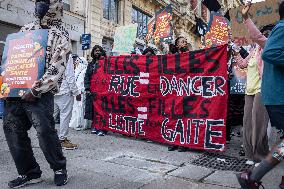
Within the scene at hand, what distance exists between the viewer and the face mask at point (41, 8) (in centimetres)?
338

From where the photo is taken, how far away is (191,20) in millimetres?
30453

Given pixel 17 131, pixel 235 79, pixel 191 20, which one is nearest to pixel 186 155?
pixel 17 131

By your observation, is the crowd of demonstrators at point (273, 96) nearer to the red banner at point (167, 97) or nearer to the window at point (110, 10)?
the red banner at point (167, 97)

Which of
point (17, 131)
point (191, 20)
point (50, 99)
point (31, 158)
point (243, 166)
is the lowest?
point (243, 166)

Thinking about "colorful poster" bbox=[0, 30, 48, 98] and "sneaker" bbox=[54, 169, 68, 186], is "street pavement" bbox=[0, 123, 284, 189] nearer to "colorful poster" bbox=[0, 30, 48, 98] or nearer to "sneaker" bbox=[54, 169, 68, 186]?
"sneaker" bbox=[54, 169, 68, 186]

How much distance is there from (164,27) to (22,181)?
9502 mm

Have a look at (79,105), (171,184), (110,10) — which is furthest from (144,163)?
(110,10)

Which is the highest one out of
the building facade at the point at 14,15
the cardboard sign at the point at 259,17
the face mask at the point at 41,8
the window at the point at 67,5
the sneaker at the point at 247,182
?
the window at the point at 67,5

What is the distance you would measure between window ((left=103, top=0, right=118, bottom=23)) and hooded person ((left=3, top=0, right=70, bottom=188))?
50.3 feet

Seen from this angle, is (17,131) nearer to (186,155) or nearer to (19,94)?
(19,94)

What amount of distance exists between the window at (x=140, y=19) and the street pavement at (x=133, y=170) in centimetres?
1618

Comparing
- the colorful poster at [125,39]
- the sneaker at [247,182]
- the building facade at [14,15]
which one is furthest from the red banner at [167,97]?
the building facade at [14,15]

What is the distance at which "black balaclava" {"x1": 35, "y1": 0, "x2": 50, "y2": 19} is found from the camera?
339 cm

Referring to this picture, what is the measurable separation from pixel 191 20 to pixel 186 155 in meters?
26.7
